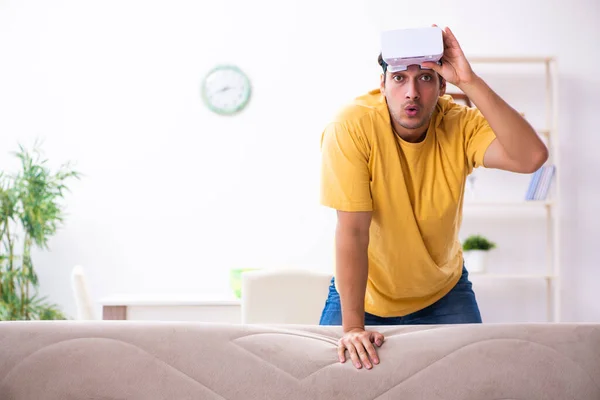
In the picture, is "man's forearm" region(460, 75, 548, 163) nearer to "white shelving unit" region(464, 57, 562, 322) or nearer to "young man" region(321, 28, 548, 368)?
"young man" region(321, 28, 548, 368)

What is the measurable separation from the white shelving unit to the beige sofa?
2.90 meters

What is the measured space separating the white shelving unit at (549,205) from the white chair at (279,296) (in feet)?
5.64

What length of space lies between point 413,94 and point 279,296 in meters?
1.29

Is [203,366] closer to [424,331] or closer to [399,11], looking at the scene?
[424,331]

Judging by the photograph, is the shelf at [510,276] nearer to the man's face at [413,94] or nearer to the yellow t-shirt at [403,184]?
the yellow t-shirt at [403,184]

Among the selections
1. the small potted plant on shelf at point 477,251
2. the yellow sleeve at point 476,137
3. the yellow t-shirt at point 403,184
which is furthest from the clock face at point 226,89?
the yellow sleeve at point 476,137

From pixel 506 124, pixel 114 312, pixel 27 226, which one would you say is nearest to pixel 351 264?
pixel 506 124

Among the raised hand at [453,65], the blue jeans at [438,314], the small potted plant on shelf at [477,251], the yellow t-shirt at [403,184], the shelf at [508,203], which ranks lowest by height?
the small potted plant on shelf at [477,251]

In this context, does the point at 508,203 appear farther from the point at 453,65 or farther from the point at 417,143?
the point at 453,65

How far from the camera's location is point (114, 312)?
324cm

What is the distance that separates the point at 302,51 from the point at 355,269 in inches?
122

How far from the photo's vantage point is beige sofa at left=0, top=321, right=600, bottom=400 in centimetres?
132

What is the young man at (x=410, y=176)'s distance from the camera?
165 centimetres

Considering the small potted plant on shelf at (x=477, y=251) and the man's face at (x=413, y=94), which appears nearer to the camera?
the man's face at (x=413, y=94)
